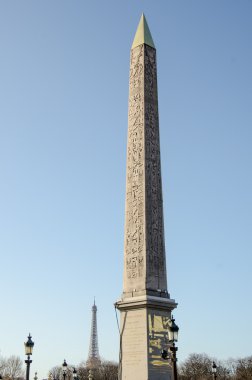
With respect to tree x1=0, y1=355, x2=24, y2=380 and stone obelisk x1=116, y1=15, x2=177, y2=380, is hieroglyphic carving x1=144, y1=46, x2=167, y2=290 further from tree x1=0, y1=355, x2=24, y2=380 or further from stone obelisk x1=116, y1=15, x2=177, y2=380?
tree x1=0, y1=355, x2=24, y2=380

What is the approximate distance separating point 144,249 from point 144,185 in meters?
2.69

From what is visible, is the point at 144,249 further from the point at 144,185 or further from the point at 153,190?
the point at 144,185

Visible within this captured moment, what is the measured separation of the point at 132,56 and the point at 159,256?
9.95m

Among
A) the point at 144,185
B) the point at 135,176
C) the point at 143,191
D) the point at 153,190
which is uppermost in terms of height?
the point at 135,176

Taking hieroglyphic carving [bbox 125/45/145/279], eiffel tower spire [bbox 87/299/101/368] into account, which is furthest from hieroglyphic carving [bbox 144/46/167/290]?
eiffel tower spire [bbox 87/299/101/368]

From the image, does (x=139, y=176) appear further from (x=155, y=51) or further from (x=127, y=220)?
(x=155, y=51)

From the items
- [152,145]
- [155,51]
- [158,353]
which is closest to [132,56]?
[155,51]

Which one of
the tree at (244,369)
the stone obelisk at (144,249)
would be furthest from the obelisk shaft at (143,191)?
the tree at (244,369)

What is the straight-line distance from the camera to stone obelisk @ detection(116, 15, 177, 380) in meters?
18.6

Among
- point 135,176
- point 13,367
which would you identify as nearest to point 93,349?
point 13,367

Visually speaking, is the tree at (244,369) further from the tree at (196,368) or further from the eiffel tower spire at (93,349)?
the eiffel tower spire at (93,349)

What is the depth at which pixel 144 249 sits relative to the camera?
19.7 metres

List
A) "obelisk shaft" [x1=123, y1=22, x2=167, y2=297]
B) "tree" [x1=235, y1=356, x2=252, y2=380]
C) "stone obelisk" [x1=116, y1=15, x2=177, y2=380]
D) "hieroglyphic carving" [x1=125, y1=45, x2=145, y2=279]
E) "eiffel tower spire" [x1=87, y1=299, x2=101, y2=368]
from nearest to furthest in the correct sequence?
"stone obelisk" [x1=116, y1=15, x2=177, y2=380]
"obelisk shaft" [x1=123, y1=22, x2=167, y2=297]
"hieroglyphic carving" [x1=125, y1=45, x2=145, y2=279]
"tree" [x1=235, y1=356, x2=252, y2=380]
"eiffel tower spire" [x1=87, y1=299, x2=101, y2=368]

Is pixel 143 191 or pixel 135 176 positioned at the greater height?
pixel 135 176
